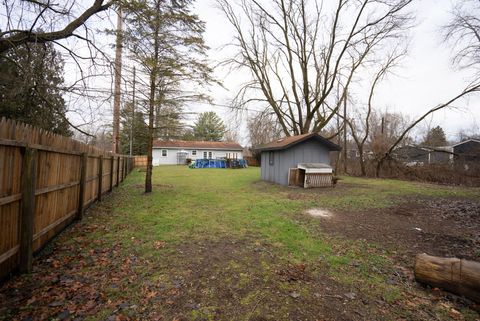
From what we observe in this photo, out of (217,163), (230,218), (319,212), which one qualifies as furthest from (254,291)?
(217,163)

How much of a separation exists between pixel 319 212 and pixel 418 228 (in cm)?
240

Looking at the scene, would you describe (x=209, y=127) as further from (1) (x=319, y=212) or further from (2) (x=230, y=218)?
(2) (x=230, y=218)

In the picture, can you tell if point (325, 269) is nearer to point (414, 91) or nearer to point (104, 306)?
point (104, 306)

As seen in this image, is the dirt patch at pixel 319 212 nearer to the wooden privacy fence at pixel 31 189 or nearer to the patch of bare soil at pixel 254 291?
the patch of bare soil at pixel 254 291

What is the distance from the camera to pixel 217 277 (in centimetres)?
306

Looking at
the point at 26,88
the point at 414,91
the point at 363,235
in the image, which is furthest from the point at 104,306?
the point at 414,91

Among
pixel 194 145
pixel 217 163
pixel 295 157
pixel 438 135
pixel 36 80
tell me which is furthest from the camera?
pixel 438 135

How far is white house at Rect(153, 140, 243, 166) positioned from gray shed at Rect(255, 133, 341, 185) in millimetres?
17158

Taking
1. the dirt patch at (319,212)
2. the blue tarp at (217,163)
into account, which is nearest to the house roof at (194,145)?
the blue tarp at (217,163)

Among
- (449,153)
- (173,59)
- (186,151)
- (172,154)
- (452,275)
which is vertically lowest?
(452,275)

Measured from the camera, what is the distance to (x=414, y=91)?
18.5 metres

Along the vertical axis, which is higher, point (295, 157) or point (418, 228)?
point (295, 157)

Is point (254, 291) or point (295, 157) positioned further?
point (295, 157)

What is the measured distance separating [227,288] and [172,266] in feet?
3.30
